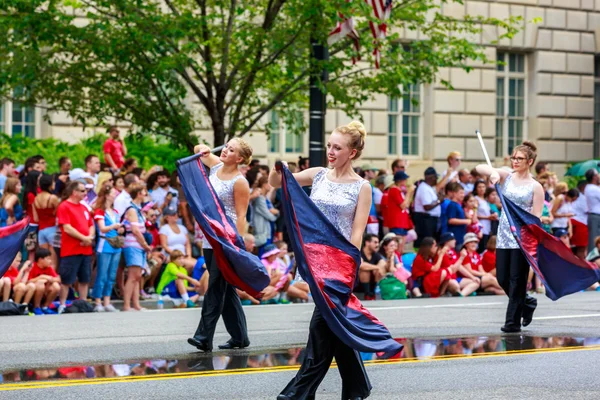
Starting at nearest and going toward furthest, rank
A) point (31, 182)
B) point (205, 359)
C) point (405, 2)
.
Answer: point (205, 359), point (31, 182), point (405, 2)

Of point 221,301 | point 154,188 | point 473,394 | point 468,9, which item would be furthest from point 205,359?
point 468,9

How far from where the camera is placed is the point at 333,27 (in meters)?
19.7

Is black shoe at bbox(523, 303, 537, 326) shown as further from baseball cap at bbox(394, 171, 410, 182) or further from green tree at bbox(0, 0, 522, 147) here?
baseball cap at bbox(394, 171, 410, 182)

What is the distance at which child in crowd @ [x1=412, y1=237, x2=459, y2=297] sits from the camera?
20.2 meters

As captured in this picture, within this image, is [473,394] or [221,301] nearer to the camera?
[473,394]

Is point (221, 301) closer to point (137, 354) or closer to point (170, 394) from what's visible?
point (137, 354)

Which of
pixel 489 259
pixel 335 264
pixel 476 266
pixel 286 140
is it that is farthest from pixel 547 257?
pixel 286 140

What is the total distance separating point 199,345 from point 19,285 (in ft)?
18.3

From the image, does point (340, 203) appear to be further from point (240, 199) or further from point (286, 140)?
point (286, 140)

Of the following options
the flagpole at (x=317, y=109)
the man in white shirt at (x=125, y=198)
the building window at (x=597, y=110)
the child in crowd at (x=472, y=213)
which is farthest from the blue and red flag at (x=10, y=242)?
the building window at (x=597, y=110)

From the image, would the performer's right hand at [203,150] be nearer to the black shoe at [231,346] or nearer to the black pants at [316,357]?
the black shoe at [231,346]

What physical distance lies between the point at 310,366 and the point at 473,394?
5.35 ft

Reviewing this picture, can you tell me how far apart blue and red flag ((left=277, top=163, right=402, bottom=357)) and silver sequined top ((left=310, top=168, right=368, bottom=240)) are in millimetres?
178

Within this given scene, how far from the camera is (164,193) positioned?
20141 mm
